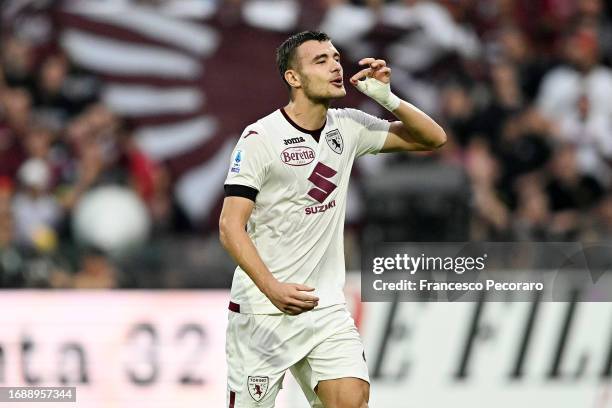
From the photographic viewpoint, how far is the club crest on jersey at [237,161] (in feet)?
18.8

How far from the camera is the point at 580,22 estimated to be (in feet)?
37.6

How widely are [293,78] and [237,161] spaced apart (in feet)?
1.78

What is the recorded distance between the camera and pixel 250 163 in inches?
225

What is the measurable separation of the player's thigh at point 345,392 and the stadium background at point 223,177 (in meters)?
2.01

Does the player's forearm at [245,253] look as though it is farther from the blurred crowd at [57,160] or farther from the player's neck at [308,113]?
the blurred crowd at [57,160]

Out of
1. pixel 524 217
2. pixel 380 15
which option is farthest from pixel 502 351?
pixel 380 15

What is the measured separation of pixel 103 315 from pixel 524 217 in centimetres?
380

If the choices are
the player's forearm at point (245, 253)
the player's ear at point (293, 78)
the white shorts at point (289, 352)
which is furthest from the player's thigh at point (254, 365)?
the player's ear at point (293, 78)

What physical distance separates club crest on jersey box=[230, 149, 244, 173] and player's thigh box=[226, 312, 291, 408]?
75cm

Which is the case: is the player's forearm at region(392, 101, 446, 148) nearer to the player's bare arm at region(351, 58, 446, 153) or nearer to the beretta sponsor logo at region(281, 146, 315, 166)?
the player's bare arm at region(351, 58, 446, 153)

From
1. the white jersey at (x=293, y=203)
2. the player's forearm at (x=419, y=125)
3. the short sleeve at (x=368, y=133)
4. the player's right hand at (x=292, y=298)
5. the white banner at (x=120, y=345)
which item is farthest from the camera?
the white banner at (x=120, y=345)

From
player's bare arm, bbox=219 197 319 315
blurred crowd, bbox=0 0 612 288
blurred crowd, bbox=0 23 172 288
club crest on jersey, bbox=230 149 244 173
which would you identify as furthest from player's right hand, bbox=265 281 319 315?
blurred crowd, bbox=0 0 612 288

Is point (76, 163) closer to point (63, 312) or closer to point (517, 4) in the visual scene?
point (63, 312)

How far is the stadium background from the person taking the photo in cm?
780
